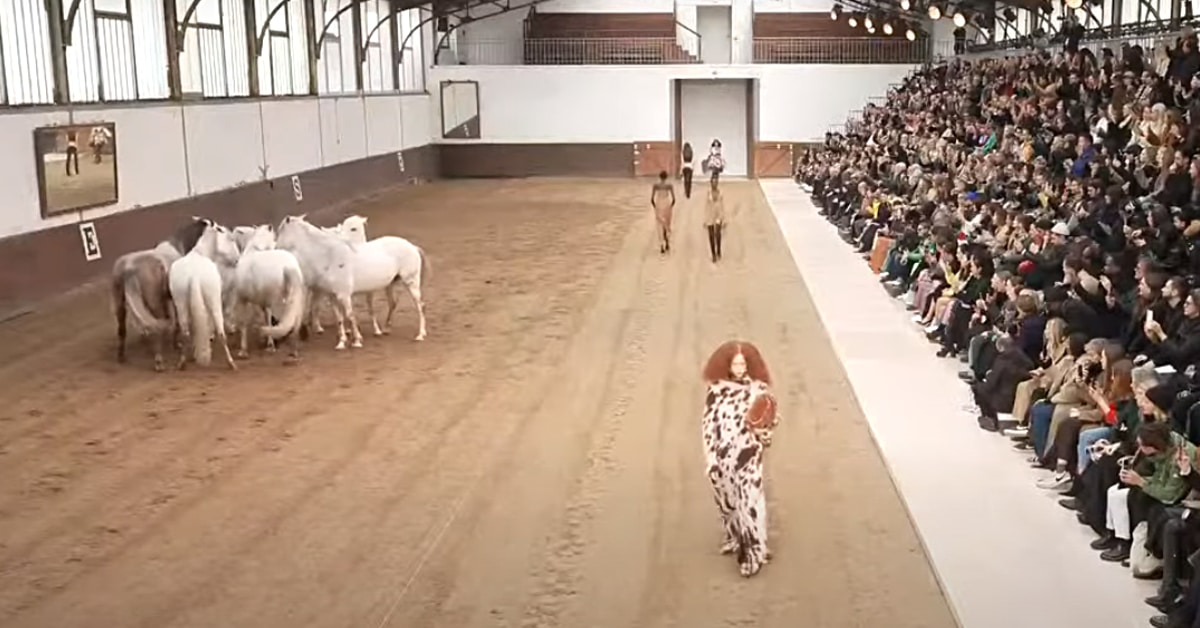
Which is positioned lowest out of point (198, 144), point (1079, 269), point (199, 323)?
point (199, 323)

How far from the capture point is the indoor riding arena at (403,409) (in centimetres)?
706

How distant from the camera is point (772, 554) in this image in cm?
747

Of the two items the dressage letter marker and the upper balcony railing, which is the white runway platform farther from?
the upper balcony railing

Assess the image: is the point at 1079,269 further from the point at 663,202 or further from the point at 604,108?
the point at 604,108

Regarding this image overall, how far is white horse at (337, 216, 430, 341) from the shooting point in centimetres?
1309

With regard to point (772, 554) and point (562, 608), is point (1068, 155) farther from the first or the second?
point (562, 608)

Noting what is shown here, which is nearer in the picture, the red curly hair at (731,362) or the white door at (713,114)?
the red curly hair at (731,362)

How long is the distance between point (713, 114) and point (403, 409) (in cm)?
2933

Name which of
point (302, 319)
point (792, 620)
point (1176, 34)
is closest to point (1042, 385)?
point (792, 620)

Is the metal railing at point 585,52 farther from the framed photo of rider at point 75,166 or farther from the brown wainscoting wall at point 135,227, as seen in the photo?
the framed photo of rider at point 75,166

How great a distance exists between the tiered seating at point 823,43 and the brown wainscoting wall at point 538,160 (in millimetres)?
5413

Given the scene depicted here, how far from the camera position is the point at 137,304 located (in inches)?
480

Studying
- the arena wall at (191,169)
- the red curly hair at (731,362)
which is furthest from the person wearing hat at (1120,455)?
the arena wall at (191,169)

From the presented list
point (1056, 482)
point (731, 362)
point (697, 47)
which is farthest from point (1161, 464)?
point (697, 47)
